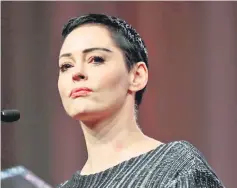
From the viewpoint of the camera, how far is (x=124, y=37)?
52.5 inches

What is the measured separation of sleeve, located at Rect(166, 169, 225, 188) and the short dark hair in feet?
0.92

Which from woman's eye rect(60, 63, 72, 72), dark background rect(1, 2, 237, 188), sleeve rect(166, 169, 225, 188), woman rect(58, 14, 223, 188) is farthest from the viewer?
dark background rect(1, 2, 237, 188)

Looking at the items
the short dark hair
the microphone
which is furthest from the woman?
the microphone

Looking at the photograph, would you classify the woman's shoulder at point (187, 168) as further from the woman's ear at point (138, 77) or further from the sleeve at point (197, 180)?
the woman's ear at point (138, 77)

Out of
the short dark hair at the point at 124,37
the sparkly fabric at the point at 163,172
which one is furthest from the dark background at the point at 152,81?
the sparkly fabric at the point at 163,172

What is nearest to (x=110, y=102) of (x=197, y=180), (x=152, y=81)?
(x=197, y=180)

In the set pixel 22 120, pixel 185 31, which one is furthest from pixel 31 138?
pixel 185 31

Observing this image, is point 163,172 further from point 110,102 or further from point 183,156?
point 110,102

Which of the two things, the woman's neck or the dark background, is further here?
the dark background

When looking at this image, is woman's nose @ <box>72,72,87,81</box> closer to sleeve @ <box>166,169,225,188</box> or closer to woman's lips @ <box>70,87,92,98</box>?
woman's lips @ <box>70,87,92,98</box>

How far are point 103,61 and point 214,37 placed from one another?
2.80 feet

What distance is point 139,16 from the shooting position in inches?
82.8

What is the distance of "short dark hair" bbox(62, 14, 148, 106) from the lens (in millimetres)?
1320

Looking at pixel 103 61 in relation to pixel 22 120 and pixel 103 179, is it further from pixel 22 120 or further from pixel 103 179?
pixel 22 120
